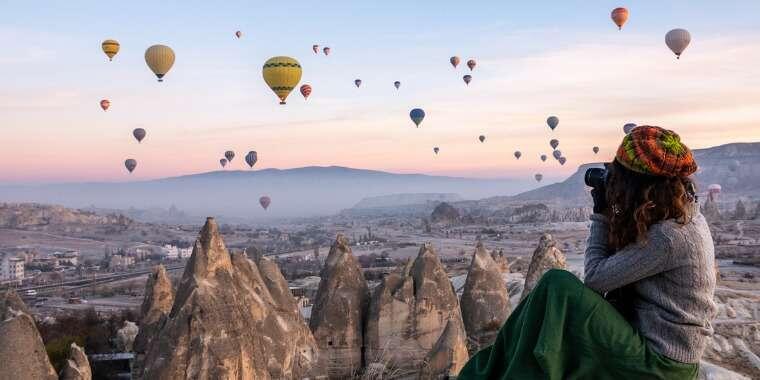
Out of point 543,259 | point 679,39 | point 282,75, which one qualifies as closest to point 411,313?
point 543,259

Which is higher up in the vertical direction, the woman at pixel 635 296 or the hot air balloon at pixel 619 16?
the hot air balloon at pixel 619 16

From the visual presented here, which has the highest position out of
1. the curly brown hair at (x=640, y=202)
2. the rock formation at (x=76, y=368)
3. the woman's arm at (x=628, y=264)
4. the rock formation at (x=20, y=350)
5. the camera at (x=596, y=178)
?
the camera at (x=596, y=178)

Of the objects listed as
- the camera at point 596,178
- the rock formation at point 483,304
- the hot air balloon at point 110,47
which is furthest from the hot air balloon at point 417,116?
the camera at point 596,178

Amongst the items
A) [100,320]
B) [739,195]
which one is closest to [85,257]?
[100,320]

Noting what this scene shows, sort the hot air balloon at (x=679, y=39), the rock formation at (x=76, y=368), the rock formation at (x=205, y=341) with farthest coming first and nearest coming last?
1. the hot air balloon at (x=679, y=39)
2. the rock formation at (x=76, y=368)
3. the rock formation at (x=205, y=341)

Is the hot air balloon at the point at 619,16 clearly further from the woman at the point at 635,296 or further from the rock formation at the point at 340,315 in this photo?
the woman at the point at 635,296

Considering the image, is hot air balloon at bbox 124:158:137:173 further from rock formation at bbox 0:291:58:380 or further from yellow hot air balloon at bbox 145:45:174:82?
rock formation at bbox 0:291:58:380

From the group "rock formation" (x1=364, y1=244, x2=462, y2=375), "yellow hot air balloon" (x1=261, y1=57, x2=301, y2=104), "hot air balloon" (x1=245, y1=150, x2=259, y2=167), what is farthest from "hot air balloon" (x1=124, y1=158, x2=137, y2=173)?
"rock formation" (x1=364, y1=244, x2=462, y2=375)
